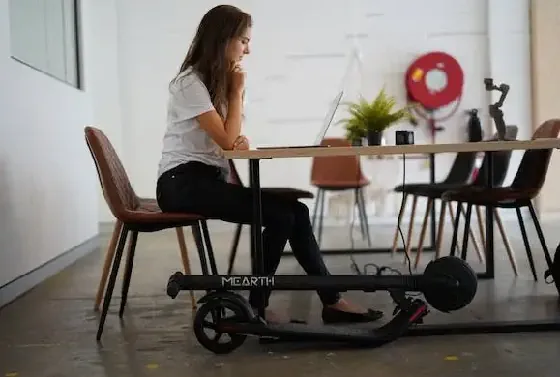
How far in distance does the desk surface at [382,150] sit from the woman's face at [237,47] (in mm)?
418

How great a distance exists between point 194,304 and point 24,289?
3.10ft

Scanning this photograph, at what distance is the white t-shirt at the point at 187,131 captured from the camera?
7.69 feet

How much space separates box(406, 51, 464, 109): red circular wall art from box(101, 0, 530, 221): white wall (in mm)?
122

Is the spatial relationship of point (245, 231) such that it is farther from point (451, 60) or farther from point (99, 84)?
point (451, 60)

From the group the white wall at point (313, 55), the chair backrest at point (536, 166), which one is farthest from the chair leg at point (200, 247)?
the white wall at point (313, 55)

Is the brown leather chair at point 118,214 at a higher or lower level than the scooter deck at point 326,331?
higher

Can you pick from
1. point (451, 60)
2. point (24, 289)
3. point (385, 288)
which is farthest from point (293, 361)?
point (451, 60)

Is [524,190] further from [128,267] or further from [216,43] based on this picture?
[128,267]

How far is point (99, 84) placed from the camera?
6004 mm

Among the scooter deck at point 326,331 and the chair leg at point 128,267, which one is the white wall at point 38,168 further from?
the scooter deck at point 326,331

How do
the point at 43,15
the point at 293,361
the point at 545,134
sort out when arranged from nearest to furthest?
the point at 293,361
the point at 545,134
the point at 43,15

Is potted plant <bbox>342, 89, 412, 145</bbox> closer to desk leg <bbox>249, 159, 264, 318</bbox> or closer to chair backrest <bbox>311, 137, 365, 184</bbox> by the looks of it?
desk leg <bbox>249, 159, 264, 318</bbox>

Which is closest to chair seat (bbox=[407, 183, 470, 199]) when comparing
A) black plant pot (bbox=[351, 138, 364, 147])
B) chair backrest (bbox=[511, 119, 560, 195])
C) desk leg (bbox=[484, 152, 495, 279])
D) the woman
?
desk leg (bbox=[484, 152, 495, 279])

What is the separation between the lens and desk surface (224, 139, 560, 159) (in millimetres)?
2168
